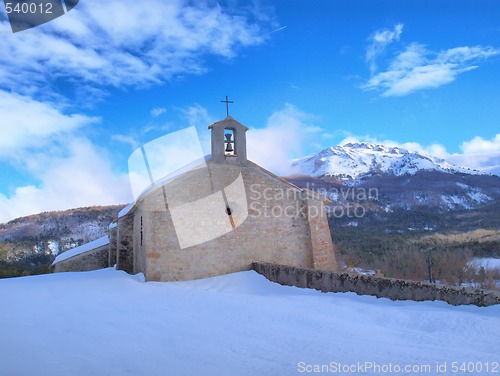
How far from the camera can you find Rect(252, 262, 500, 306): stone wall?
5.82 m

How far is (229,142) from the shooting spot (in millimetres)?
13047

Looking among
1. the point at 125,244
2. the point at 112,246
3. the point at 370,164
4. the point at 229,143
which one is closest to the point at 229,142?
the point at 229,143

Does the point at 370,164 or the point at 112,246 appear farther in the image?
the point at 370,164

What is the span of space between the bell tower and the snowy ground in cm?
552

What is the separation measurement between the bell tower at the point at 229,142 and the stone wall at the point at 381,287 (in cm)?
421

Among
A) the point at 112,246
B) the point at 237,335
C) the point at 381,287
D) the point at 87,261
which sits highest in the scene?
the point at 112,246

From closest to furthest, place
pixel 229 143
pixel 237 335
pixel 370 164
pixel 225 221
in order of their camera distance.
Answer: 1. pixel 237 335
2. pixel 225 221
3. pixel 229 143
4. pixel 370 164

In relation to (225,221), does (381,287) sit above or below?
below

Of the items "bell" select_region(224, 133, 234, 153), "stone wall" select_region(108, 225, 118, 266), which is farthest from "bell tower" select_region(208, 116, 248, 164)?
"stone wall" select_region(108, 225, 118, 266)

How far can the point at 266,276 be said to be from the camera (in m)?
11.0

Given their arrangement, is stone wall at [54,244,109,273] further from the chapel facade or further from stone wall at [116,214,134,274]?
the chapel facade

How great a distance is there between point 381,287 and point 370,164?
355 ft

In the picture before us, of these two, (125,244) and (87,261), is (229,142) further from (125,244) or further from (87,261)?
(87,261)

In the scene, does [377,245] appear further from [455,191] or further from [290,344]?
[455,191]
